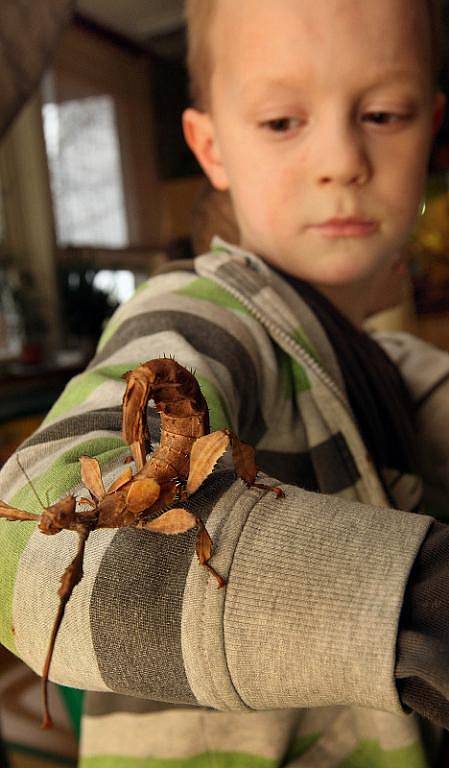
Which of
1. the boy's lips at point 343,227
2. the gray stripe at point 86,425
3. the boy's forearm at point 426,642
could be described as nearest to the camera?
the boy's forearm at point 426,642

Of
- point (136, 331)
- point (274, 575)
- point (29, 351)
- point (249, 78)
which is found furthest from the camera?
point (29, 351)

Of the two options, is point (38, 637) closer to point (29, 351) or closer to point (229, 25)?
point (229, 25)

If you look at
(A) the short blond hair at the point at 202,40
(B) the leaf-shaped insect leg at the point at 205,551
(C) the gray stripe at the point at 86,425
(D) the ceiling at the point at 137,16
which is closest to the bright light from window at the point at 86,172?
(D) the ceiling at the point at 137,16

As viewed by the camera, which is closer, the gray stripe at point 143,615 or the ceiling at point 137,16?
the gray stripe at point 143,615

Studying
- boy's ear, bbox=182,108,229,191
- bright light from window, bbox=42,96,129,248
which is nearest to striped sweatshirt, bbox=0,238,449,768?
boy's ear, bbox=182,108,229,191

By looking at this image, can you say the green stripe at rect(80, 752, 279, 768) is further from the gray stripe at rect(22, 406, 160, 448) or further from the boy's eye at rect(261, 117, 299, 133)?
the boy's eye at rect(261, 117, 299, 133)

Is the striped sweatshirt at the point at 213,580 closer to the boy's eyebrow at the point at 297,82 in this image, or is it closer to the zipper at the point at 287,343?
the zipper at the point at 287,343

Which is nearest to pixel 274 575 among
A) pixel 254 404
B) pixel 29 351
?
pixel 254 404
